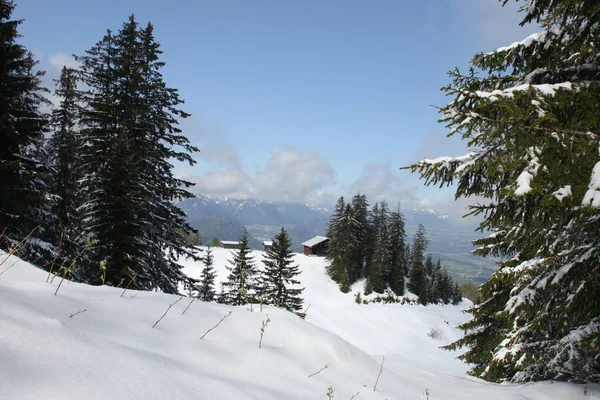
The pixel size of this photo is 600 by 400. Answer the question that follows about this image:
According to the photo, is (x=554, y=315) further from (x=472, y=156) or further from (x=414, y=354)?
(x=414, y=354)

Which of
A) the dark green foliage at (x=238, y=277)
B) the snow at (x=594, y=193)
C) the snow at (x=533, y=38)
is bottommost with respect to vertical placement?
the dark green foliage at (x=238, y=277)

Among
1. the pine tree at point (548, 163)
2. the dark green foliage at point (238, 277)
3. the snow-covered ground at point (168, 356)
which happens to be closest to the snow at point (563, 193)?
the pine tree at point (548, 163)

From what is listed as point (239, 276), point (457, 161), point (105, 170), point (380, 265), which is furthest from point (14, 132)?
point (380, 265)

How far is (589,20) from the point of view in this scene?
4.05m

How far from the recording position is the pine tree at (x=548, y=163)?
11.0 ft

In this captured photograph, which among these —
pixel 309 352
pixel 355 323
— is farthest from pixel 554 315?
pixel 355 323

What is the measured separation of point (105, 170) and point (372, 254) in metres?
44.1

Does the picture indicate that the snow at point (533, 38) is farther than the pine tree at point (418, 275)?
No

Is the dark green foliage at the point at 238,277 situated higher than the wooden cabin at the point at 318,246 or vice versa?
the wooden cabin at the point at 318,246

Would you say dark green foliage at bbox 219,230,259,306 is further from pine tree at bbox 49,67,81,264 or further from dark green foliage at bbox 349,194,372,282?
dark green foliage at bbox 349,194,372,282

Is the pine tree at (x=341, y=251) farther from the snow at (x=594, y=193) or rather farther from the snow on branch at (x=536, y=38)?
the snow at (x=594, y=193)

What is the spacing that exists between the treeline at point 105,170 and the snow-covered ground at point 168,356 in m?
6.12

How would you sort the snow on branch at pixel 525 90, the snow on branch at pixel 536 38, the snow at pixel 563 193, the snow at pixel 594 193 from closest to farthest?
1. the snow at pixel 594 193
2. the snow at pixel 563 193
3. the snow on branch at pixel 525 90
4. the snow on branch at pixel 536 38

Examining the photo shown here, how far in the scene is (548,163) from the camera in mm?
3359
